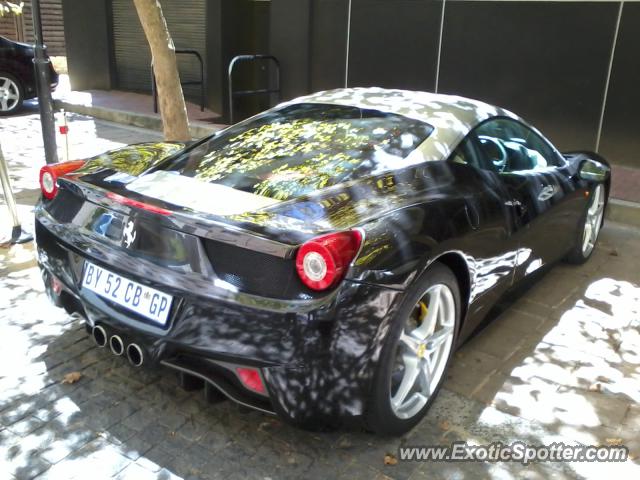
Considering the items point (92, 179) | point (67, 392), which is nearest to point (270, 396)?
point (67, 392)

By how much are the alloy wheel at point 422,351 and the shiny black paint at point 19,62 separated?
9994 mm

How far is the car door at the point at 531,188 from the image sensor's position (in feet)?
12.3

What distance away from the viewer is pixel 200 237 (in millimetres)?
2629

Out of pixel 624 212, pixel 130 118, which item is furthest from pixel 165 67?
pixel 130 118

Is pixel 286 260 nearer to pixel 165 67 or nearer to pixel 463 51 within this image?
pixel 165 67

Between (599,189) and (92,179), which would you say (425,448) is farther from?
(599,189)

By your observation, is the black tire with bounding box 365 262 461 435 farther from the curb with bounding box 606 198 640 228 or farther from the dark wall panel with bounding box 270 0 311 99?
the dark wall panel with bounding box 270 0 311 99

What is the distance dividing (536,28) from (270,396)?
7.44 meters

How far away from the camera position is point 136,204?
284cm

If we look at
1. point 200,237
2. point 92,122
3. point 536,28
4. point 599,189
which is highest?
point 536,28

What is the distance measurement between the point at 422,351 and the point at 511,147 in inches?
67.8

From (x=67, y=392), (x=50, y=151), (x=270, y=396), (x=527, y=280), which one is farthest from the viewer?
(x=50, y=151)

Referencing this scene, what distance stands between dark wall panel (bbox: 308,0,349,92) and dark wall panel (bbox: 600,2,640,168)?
4.01 metres

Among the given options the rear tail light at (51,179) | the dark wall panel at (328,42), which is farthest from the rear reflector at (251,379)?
the dark wall panel at (328,42)
